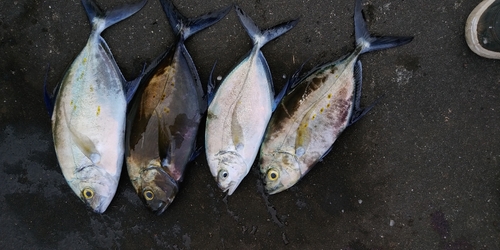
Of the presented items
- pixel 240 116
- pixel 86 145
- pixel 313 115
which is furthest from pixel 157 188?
pixel 313 115

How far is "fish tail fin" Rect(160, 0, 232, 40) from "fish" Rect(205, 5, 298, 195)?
0.99ft

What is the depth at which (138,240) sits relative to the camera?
3205 mm

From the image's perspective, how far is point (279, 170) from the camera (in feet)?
9.43

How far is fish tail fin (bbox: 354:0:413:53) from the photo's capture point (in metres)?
2.90

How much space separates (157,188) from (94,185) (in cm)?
53

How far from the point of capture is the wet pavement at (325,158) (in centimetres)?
299

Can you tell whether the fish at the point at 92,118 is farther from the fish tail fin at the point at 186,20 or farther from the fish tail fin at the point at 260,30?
the fish tail fin at the point at 260,30

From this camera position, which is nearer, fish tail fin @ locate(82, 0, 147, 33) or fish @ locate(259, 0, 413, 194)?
fish @ locate(259, 0, 413, 194)

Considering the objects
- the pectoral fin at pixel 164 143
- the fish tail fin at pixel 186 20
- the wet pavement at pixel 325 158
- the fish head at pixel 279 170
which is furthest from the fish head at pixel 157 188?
the fish tail fin at pixel 186 20

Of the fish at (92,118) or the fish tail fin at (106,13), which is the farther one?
the fish tail fin at (106,13)

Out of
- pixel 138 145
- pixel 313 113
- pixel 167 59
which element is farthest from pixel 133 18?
pixel 313 113

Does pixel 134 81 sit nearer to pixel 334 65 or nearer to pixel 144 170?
pixel 144 170

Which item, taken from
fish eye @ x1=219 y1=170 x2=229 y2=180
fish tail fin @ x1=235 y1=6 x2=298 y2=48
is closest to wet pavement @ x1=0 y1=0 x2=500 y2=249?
fish tail fin @ x1=235 y1=6 x2=298 y2=48

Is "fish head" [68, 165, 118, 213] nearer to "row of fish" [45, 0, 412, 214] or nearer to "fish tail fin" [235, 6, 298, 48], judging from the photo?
"row of fish" [45, 0, 412, 214]
